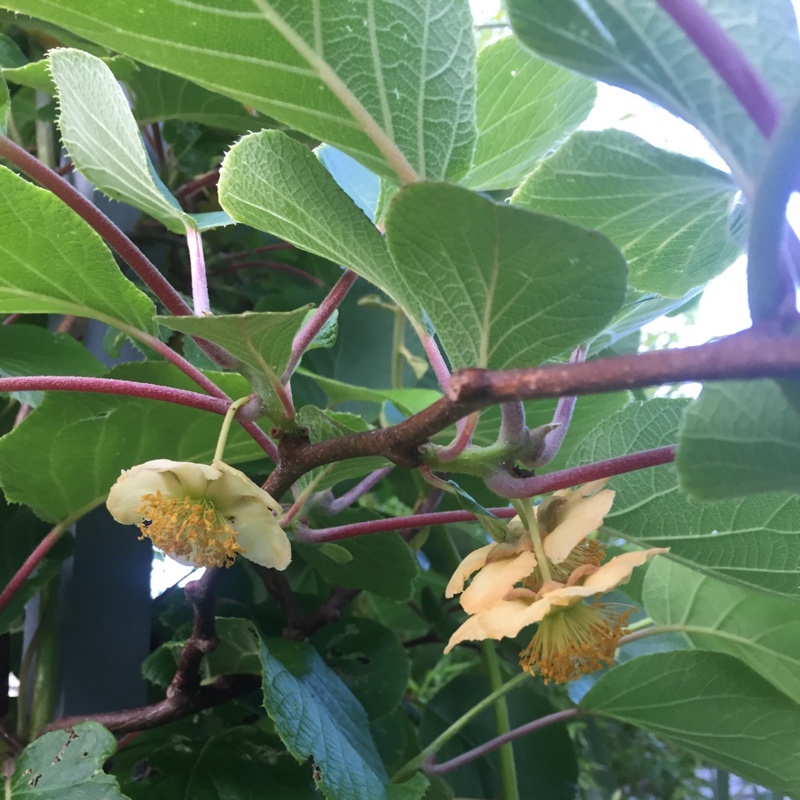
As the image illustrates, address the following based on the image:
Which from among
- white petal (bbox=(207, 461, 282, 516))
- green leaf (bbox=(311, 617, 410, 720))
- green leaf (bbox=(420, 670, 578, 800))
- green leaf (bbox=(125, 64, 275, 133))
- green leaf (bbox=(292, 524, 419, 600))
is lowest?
green leaf (bbox=(420, 670, 578, 800))

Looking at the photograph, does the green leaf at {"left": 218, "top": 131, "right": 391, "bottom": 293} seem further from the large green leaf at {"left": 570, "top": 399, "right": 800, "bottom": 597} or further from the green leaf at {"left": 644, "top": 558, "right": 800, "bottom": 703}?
the green leaf at {"left": 644, "top": 558, "right": 800, "bottom": 703}

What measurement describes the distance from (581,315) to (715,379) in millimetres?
68

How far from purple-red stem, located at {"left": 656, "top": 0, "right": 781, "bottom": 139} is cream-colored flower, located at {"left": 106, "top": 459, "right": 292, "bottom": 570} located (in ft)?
0.78

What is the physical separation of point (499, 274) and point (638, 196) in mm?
96

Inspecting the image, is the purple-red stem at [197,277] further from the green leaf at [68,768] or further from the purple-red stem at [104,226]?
the green leaf at [68,768]

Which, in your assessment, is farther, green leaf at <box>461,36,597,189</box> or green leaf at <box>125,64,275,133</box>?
green leaf at <box>125,64,275,133</box>

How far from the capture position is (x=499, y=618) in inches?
9.9

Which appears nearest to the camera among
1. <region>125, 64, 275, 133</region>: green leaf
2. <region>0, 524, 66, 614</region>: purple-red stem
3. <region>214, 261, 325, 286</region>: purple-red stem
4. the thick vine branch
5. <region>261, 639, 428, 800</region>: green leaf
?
the thick vine branch

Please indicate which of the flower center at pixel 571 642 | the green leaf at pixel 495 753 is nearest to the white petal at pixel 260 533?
the flower center at pixel 571 642

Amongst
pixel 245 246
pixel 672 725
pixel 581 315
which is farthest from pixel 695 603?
pixel 245 246

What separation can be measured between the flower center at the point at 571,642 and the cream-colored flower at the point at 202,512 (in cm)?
12

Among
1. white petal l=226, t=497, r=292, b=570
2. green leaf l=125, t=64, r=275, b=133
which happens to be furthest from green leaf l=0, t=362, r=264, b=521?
green leaf l=125, t=64, r=275, b=133

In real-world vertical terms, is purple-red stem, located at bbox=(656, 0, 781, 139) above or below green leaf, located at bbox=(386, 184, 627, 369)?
above

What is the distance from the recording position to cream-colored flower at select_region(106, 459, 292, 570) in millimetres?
319
